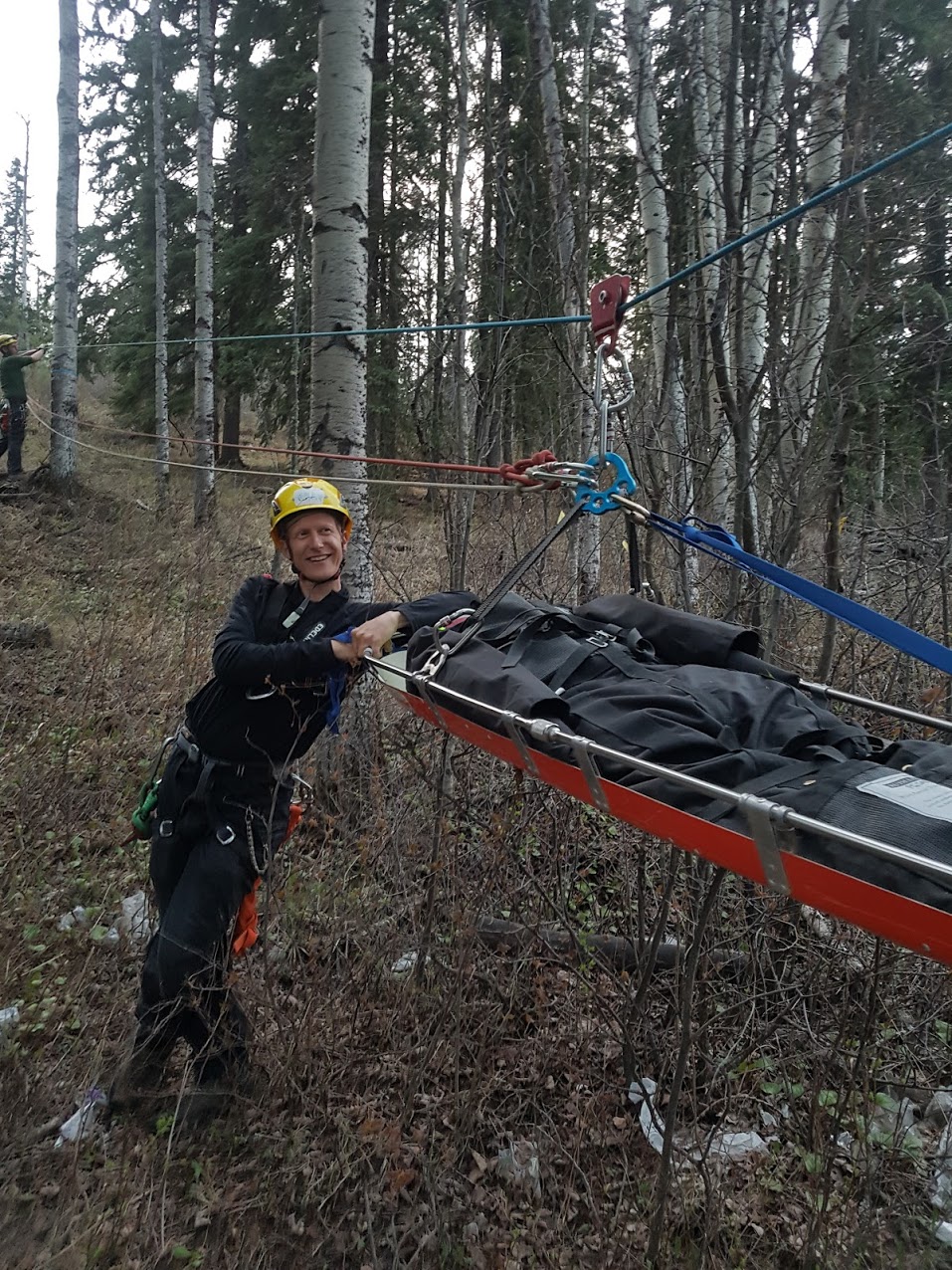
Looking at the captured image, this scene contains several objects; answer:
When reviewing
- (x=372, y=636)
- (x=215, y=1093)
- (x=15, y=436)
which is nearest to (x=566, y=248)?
(x=372, y=636)

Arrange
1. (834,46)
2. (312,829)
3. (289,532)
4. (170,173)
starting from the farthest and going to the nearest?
(170,173)
(834,46)
(312,829)
(289,532)

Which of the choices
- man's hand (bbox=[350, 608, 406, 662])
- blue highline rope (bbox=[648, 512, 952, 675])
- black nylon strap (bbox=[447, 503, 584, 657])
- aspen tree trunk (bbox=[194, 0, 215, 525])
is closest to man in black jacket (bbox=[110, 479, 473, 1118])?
man's hand (bbox=[350, 608, 406, 662])

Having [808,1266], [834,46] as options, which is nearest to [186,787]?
[808,1266]

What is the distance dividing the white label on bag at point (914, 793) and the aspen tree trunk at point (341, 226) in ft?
9.64

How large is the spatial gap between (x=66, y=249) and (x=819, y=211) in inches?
368

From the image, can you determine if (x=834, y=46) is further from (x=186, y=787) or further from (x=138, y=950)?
(x=138, y=950)

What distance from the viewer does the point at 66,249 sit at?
32.4 feet

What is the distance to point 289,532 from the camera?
2746 millimetres

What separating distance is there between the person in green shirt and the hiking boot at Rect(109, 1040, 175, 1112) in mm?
8439

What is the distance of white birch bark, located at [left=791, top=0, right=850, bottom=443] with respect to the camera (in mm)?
3846

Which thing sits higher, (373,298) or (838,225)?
(373,298)

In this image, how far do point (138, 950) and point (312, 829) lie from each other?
115 centimetres

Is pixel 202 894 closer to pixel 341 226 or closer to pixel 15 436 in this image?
pixel 341 226

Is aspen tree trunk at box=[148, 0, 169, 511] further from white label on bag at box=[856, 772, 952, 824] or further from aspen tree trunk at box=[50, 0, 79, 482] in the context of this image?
white label on bag at box=[856, 772, 952, 824]
